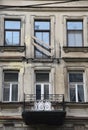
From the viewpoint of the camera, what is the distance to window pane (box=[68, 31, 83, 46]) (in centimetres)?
2134

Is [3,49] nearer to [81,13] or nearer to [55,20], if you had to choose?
[55,20]

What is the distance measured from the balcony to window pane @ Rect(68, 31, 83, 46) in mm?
3021

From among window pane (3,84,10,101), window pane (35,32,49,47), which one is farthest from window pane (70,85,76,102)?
window pane (3,84,10,101)

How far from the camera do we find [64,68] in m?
20.6

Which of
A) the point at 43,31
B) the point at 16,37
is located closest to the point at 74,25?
the point at 43,31

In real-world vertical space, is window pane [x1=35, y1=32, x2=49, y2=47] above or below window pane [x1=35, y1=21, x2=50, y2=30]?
below

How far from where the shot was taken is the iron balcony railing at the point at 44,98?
19859 millimetres

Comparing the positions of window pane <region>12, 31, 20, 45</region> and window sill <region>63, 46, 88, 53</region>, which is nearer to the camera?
window sill <region>63, 46, 88, 53</region>

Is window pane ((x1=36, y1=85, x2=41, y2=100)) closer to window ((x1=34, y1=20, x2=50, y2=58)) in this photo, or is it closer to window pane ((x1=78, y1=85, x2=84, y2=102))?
window pane ((x1=78, y1=85, x2=84, y2=102))

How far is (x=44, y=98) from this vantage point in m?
Result: 20.2

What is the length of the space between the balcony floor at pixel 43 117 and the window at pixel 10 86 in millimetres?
1550

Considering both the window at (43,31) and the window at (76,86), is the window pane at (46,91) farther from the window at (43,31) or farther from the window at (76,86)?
the window at (43,31)

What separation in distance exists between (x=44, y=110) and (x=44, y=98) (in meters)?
1.13

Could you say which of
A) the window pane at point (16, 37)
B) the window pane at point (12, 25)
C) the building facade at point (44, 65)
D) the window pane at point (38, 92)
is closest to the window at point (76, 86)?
the building facade at point (44, 65)
